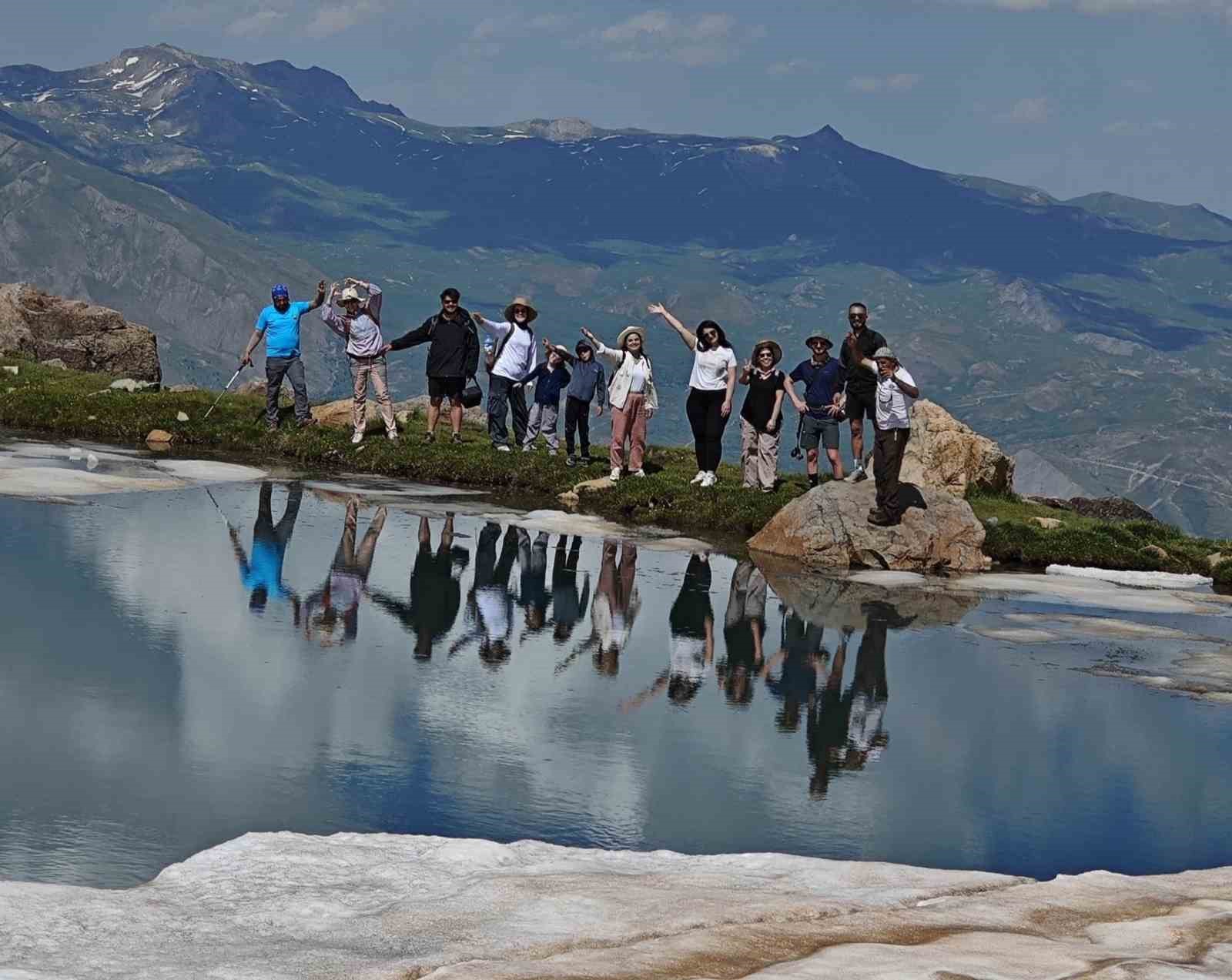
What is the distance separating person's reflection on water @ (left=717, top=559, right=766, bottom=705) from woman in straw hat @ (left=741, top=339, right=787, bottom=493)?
5.49 m

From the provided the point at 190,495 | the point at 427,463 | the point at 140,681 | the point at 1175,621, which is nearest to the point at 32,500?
the point at 190,495

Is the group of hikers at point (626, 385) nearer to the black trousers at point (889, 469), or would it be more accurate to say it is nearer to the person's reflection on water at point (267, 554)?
the black trousers at point (889, 469)

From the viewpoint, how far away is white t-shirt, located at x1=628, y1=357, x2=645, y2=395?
28484 millimetres

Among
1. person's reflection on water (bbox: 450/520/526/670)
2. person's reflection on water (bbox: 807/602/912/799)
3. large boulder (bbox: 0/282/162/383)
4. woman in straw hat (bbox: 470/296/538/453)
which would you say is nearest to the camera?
person's reflection on water (bbox: 807/602/912/799)

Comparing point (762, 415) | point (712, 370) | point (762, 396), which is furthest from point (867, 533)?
point (712, 370)

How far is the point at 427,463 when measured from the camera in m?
30.1

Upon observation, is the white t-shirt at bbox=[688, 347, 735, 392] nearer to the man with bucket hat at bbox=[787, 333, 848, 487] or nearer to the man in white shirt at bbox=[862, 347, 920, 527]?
the man with bucket hat at bbox=[787, 333, 848, 487]

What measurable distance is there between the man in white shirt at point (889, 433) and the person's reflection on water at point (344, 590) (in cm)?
689

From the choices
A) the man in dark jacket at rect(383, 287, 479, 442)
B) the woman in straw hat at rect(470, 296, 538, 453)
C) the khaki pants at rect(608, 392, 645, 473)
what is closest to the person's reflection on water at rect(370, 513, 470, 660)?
the khaki pants at rect(608, 392, 645, 473)

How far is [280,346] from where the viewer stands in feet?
104

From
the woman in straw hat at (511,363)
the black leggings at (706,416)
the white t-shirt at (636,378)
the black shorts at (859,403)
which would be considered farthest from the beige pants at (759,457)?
the woman in straw hat at (511,363)

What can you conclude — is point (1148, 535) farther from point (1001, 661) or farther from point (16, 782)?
point (16, 782)

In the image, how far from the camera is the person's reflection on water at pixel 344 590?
16.4m

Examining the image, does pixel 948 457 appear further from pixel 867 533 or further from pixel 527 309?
pixel 867 533
